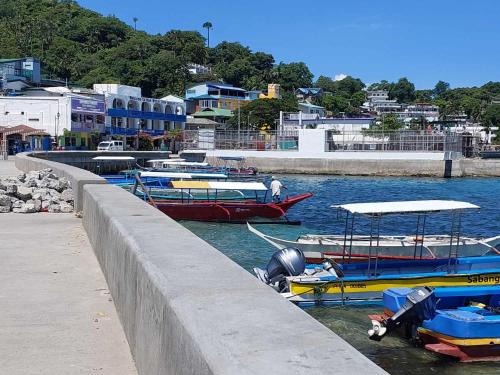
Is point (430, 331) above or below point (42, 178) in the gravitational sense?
below

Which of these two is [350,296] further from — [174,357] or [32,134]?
[32,134]

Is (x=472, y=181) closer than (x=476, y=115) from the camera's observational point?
Yes

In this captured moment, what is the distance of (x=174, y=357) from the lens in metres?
3.51

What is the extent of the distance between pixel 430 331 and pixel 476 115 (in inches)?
6323

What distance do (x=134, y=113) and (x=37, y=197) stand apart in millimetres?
67989

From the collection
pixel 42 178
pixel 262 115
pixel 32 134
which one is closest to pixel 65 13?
pixel 262 115

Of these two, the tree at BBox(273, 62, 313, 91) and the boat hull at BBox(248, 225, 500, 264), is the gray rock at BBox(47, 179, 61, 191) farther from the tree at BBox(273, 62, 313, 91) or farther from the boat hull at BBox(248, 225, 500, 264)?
the tree at BBox(273, 62, 313, 91)

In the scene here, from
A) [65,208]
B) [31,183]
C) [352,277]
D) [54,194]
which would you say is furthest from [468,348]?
[31,183]

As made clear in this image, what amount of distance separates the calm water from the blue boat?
0.23 m

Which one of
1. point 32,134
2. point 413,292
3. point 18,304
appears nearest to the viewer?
A: point 18,304

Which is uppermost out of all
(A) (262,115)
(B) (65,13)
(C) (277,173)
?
(B) (65,13)

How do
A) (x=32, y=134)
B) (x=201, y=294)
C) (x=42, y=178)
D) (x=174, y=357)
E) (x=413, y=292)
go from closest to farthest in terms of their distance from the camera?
(x=174, y=357) < (x=201, y=294) < (x=413, y=292) < (x=42, y=178) < (x=32, y=134)

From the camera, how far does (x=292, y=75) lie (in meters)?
176

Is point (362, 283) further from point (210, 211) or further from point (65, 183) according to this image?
point (210, 211)
